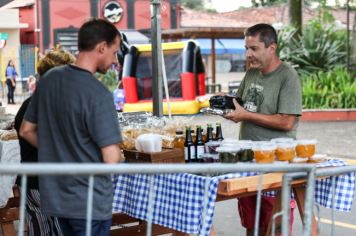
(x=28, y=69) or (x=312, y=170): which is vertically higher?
(x=28, y=69)

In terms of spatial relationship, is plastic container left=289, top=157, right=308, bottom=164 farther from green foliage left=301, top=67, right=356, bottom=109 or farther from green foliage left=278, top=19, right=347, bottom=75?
green foliage left=278, top=19, right=347, bottom=75

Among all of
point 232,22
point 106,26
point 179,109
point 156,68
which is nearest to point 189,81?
point 179,109

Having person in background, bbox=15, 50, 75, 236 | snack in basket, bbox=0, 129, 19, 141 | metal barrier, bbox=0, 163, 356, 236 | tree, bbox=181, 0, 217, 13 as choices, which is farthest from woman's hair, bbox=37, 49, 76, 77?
tree, bbox=181, 0, 217, 13

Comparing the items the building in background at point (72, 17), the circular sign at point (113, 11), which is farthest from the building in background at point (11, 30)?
the circular sign at point (113, 11)

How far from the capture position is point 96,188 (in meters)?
2.28

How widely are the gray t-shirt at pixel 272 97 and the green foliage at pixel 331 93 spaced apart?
9.81 metres

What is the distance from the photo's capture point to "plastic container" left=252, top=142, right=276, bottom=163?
2.75m

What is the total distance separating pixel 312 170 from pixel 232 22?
32567mm

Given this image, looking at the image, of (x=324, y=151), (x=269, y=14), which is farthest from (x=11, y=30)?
(x=324, y=151)

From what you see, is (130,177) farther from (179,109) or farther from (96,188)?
(179,109)

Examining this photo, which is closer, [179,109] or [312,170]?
[312,170]

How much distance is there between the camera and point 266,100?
3.36 m

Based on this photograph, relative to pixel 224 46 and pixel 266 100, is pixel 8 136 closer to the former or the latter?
pixel 266 100

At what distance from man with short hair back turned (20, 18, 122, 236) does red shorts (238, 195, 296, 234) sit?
156cm
